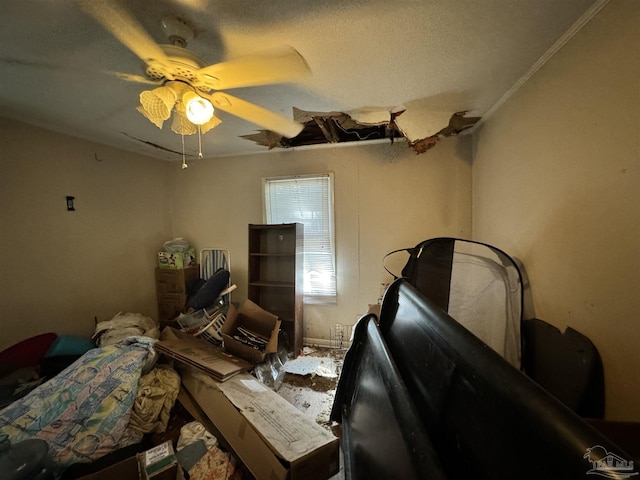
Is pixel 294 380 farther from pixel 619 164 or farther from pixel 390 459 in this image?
pixel 619 164

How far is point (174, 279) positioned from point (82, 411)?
180cm

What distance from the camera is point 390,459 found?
2.20 feet

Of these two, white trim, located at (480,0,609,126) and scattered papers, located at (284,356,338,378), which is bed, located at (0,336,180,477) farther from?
white trim, located at (480,0,609,126)

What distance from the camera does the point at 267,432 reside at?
1382 millimetres

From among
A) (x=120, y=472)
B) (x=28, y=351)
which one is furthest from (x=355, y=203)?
(x=28, y=351)

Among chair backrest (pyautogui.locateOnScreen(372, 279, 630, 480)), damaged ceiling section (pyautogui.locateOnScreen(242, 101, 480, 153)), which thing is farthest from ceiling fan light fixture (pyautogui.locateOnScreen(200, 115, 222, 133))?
chair backrest (pyautogui.locateOnScreen(372, 279, 630, 480))

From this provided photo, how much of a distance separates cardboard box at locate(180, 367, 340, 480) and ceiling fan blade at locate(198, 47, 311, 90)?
6.26 feet

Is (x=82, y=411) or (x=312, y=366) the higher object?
(x=82, y=411)

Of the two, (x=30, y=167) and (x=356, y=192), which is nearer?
(x=30, y=167)

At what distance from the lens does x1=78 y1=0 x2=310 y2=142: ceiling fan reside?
1025mm

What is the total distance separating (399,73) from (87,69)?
1829 mm

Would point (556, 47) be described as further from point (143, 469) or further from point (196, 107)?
point (143, 469)

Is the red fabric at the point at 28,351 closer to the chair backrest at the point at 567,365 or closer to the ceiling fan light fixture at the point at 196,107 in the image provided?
the ceiling fan light fixture at the point at 196,107

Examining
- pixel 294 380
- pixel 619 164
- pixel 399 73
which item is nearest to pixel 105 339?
pixel 294 380
